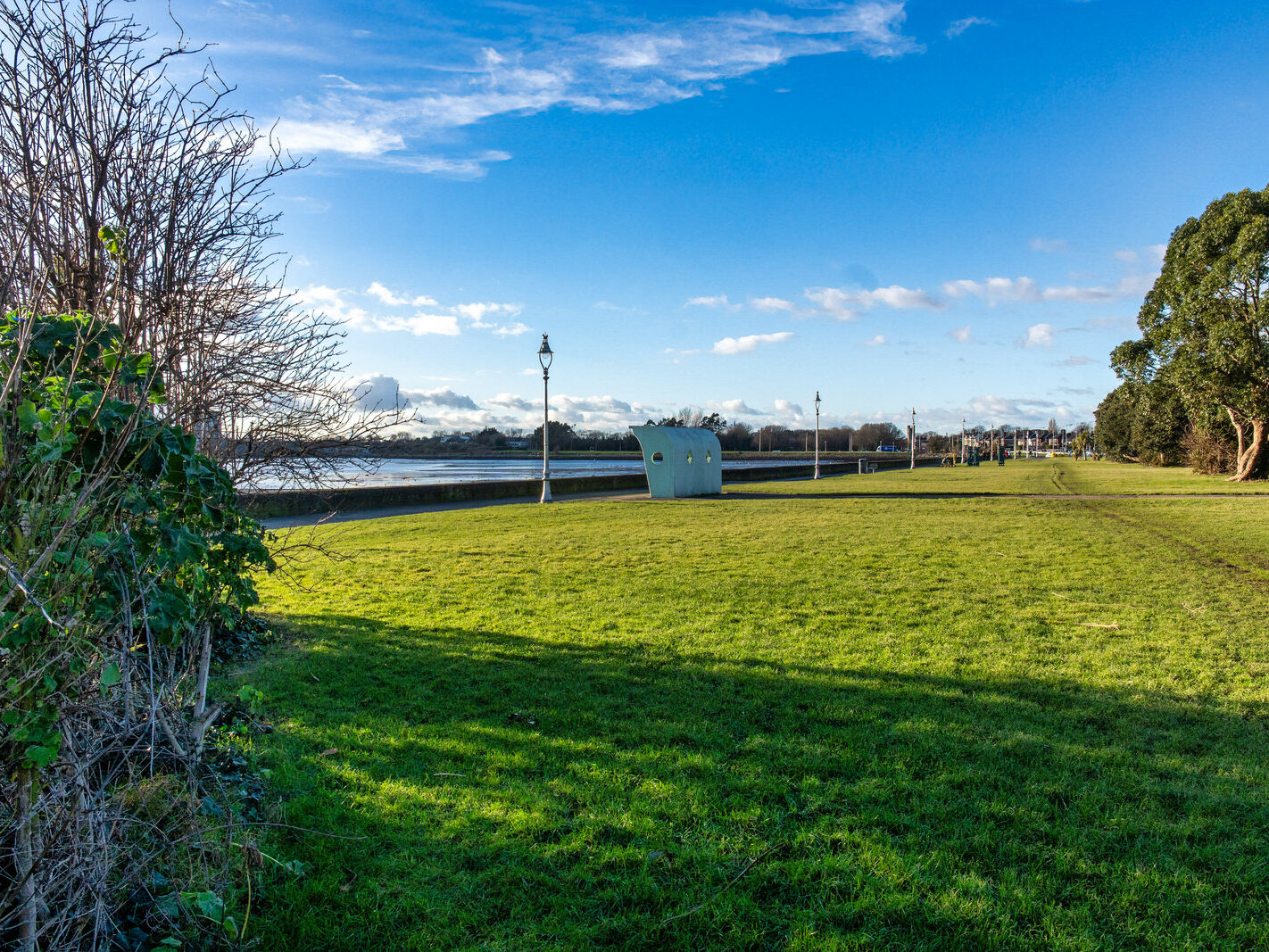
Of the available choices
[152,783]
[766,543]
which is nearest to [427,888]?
[152,783]

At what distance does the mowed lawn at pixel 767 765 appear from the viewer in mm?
2703

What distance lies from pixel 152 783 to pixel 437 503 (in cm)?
1988

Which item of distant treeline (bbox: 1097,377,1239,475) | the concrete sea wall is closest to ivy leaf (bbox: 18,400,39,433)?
the concrete sea wall

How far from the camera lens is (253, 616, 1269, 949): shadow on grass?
266cm

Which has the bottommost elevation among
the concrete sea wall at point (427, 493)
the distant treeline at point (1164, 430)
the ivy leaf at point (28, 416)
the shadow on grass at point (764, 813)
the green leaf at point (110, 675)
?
the shadow on grass at point (764, 813)

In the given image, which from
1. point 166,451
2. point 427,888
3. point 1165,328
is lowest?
point 427,888

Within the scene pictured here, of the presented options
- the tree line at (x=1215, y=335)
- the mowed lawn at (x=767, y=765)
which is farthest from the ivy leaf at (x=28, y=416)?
the tree line at (x=1215, y=335)

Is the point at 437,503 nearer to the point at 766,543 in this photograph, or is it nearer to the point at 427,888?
the point at 766,543

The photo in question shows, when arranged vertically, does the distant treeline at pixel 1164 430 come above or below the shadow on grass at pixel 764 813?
above

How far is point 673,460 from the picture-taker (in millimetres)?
23828

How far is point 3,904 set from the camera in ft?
6.63

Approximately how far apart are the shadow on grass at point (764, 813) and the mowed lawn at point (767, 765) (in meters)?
0.02

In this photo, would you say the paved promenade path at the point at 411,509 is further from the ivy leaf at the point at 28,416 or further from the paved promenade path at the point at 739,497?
the ivy leaf at the point at 28,416

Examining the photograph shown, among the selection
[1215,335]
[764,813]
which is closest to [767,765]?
[764,813]
